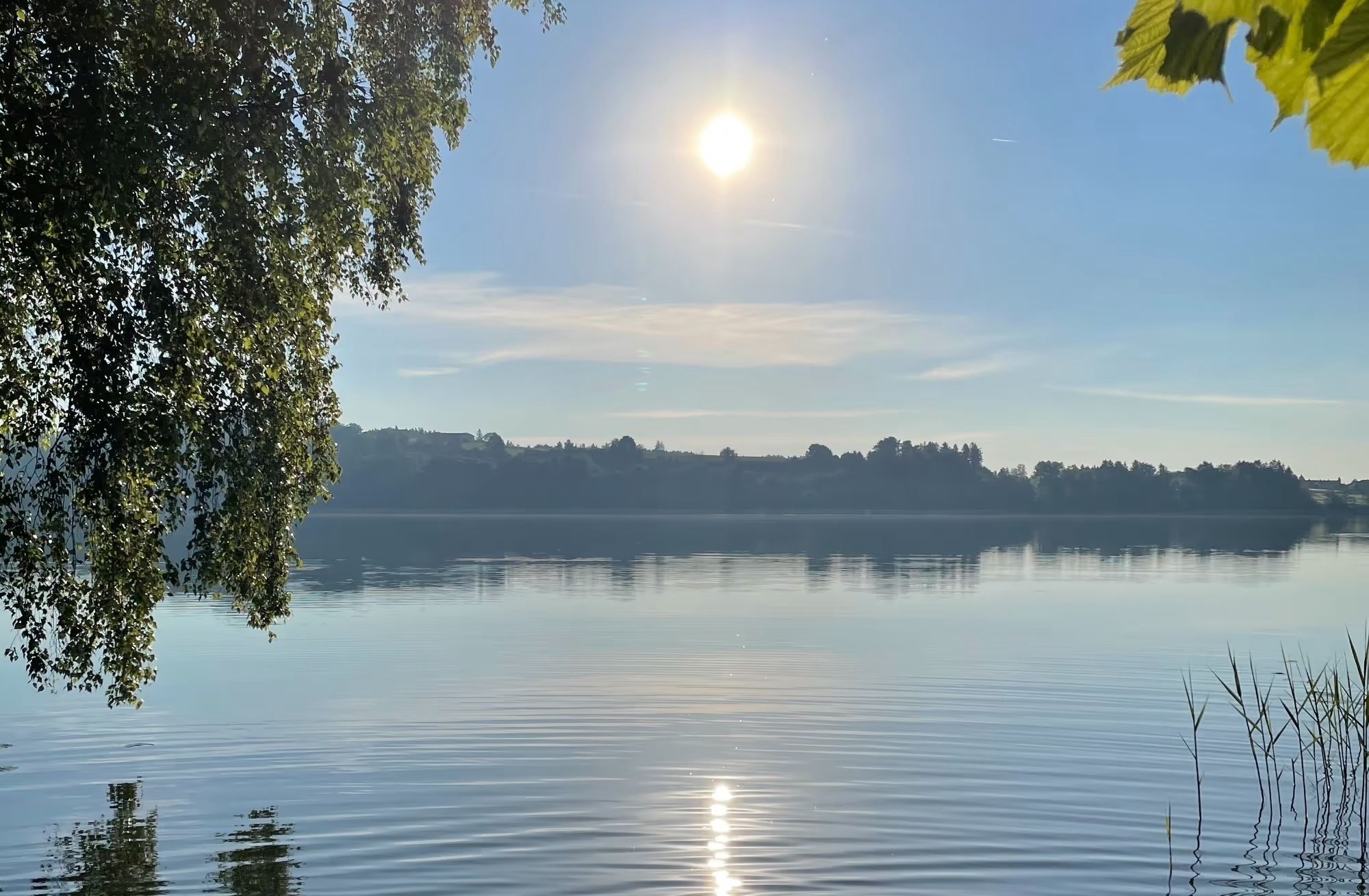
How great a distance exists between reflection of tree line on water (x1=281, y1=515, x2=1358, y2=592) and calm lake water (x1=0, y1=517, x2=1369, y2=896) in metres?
22.5

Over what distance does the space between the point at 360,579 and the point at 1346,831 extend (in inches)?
2282

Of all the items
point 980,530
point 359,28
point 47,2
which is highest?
point 359,28

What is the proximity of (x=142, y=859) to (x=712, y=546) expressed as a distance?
4022 inches

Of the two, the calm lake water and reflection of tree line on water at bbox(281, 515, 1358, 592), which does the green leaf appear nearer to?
the calm lake water

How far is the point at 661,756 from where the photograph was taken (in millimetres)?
22609

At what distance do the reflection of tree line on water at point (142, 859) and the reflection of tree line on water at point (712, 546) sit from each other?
44195 millimetres

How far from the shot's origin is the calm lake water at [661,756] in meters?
Result: 15.7

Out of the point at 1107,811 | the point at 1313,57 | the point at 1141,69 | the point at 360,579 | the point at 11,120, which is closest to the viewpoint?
the point at 1313,57

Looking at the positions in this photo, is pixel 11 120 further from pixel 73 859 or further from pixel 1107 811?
pixel 1107 811

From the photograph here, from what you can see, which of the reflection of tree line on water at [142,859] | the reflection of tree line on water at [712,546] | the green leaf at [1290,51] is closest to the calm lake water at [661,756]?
the reflection of tree line on water at [142,859]

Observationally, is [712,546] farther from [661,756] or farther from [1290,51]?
[1290,51]

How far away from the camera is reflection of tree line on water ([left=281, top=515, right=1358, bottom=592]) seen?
74.7 metres

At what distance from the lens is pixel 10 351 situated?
1402 centimetres

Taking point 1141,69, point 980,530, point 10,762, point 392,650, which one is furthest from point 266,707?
point 980,530
